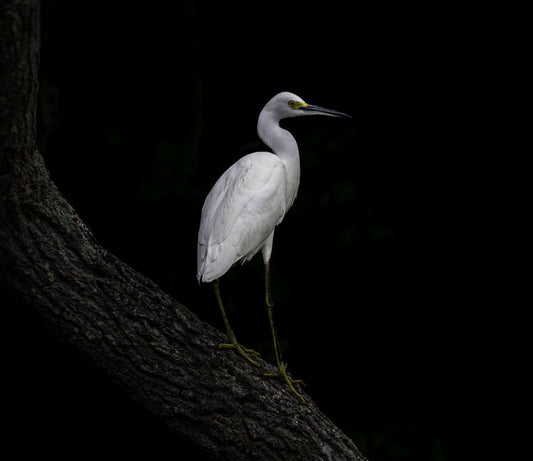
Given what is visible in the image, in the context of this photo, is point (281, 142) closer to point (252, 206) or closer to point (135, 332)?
point (252, 206)

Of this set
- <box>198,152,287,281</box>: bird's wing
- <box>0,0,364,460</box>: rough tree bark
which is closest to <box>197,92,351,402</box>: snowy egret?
<box>198,152,287,281</box>: bird's wing

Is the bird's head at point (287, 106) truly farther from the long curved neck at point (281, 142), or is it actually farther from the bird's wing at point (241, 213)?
the bird's wing at point (241, 213)

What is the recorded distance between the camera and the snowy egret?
1871mm

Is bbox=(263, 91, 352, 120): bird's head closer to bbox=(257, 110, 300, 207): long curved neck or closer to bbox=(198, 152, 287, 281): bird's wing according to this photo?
bbox=(257, 110, 300, 207): long curved neck

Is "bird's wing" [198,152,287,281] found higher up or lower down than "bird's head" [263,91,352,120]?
lower down

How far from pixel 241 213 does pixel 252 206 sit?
4cm

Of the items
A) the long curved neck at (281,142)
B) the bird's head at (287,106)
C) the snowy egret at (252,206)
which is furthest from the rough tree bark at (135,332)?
the bird's head at (287,106)

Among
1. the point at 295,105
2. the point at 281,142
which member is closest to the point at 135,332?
the point at 281,142

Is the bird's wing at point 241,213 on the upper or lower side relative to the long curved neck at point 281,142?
lower

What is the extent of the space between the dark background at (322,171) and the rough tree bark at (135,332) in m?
0.87

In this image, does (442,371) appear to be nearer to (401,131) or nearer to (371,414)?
(371,414)

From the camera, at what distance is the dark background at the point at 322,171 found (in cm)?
269

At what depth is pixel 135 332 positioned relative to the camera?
165 cm

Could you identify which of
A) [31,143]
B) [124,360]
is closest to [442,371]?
[124,360]
